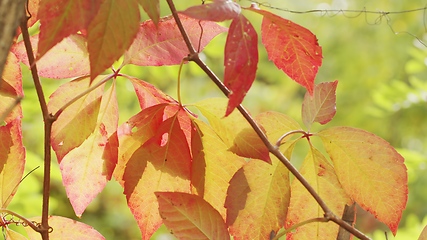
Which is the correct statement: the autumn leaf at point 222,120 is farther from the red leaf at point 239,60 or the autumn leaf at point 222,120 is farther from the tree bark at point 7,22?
the tree bark at point 7,22

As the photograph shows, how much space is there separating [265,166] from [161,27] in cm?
16

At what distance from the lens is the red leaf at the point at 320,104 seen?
0.52 meters

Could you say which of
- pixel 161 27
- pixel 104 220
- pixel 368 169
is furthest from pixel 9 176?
pixel 104 220

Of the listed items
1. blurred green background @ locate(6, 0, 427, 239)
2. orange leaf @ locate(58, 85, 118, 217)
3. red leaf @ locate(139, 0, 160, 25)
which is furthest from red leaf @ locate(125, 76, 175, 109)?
blurred green background @ locate(6, 0, 427, 239)

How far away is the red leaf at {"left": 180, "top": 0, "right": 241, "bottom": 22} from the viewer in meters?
0.38

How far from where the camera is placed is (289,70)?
454 millimetres

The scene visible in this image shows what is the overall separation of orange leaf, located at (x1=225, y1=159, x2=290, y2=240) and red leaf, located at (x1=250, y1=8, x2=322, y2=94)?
8 cm

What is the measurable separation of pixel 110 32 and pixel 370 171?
26 centimetres

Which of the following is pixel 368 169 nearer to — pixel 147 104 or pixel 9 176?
pixel 147 104

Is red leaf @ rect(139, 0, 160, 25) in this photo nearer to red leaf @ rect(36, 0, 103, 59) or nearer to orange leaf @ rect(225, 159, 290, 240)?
red leaf @ rect(36, 0, 103, 59)

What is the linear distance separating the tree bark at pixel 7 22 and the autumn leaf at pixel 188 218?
7.3 inches

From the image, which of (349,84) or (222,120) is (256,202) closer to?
(222,120)

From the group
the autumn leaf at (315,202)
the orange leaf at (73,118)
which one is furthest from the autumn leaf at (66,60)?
the autumn leaf at (315,202)

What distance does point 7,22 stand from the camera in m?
0.30
